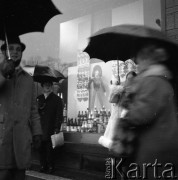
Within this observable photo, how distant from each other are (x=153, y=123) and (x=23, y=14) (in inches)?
95.2

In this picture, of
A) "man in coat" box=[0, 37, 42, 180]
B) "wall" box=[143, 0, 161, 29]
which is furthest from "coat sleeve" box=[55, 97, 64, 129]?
"man in coat" box=[0, 37, 42, 180]

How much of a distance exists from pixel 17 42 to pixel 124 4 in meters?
6.00

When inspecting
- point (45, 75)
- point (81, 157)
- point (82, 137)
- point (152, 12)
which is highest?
point (152, 12)

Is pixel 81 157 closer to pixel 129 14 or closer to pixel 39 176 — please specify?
pixel 39 176

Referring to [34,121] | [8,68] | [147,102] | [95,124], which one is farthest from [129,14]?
[147,102]

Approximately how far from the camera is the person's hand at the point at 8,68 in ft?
10.6

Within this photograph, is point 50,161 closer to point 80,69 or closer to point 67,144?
point 67,144

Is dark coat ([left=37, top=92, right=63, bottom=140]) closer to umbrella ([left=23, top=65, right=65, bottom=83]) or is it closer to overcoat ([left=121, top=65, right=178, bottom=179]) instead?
umbrella ([left=23, top=65, right=65, bottom=83])

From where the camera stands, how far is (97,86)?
378 inches

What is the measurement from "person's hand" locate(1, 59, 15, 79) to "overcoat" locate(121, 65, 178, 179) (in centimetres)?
142

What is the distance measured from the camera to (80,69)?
1026cm

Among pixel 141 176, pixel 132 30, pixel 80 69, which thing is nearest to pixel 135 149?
pixel 141 176

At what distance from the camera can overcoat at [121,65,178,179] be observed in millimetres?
2262

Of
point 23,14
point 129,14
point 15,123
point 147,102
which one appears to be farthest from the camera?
point 129,14
